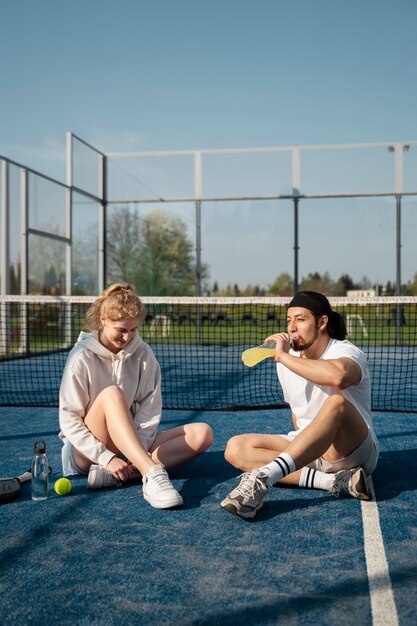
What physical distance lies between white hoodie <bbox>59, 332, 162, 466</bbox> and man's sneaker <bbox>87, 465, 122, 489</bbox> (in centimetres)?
6

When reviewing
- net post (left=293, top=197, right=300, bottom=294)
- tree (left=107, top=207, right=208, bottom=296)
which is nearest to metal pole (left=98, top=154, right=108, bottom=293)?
tree (left=107, top=207, right=208, bottom=296)

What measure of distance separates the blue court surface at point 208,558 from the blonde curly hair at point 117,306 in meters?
0.94

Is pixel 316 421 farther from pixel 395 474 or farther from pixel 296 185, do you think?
pixel 296 185

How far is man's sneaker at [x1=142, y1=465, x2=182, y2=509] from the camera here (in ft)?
10.1

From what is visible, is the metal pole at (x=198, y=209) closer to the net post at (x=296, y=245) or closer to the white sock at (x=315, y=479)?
the net post at (x=296, y=245)

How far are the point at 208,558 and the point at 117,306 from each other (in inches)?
54.8

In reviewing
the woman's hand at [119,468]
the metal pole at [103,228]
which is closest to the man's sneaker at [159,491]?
the woman's hand at [119,468]

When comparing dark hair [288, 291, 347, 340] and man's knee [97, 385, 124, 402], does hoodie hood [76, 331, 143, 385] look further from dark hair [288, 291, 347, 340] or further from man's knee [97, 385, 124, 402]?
dark hair [288, 291, 347, 340]

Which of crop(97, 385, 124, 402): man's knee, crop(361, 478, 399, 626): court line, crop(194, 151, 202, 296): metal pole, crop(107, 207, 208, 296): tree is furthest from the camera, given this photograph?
crop(107, 207, 208, 296): tree

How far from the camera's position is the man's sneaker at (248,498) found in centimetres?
292

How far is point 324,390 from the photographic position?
3301 mm

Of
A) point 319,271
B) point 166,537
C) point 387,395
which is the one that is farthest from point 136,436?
point 319,271

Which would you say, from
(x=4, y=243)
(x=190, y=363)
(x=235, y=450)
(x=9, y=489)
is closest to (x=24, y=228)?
(x=4, y=243)

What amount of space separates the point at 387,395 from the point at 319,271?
22.8ft
